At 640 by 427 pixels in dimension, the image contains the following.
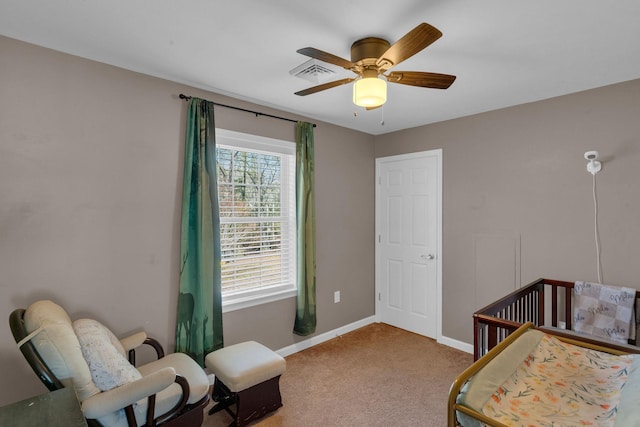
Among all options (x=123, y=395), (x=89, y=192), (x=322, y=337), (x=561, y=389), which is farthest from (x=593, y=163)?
(x=89, y=192)

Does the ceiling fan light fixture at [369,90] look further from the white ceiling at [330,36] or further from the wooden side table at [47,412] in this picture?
the wooden side table at [47,412]

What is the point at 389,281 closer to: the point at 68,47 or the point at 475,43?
the point at 475,43

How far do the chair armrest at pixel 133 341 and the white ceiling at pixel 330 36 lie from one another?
184 centimetres

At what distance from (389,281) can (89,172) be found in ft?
10.8

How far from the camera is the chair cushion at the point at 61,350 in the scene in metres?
1.41

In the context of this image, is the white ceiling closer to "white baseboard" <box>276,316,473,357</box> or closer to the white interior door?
the white interior door

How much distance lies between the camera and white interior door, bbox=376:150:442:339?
3.59 m

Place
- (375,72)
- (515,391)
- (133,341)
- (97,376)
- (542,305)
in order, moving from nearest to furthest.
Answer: (515,391)
(97,376)
(375,72)
(133,341)
(542,305)

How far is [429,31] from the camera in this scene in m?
1.34

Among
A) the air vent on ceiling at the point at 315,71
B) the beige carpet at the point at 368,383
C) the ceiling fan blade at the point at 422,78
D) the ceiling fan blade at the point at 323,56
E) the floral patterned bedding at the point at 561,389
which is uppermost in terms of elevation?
the air vent on ceiling at the point at 315,71

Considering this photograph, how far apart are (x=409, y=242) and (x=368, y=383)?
67.2 inches

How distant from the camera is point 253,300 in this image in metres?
2.93

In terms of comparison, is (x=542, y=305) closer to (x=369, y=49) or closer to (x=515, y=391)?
(x=515, y=391)

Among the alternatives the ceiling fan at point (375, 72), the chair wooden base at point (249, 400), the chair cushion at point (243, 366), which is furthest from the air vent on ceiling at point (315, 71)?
the chair wooden base at point (249, 400)
